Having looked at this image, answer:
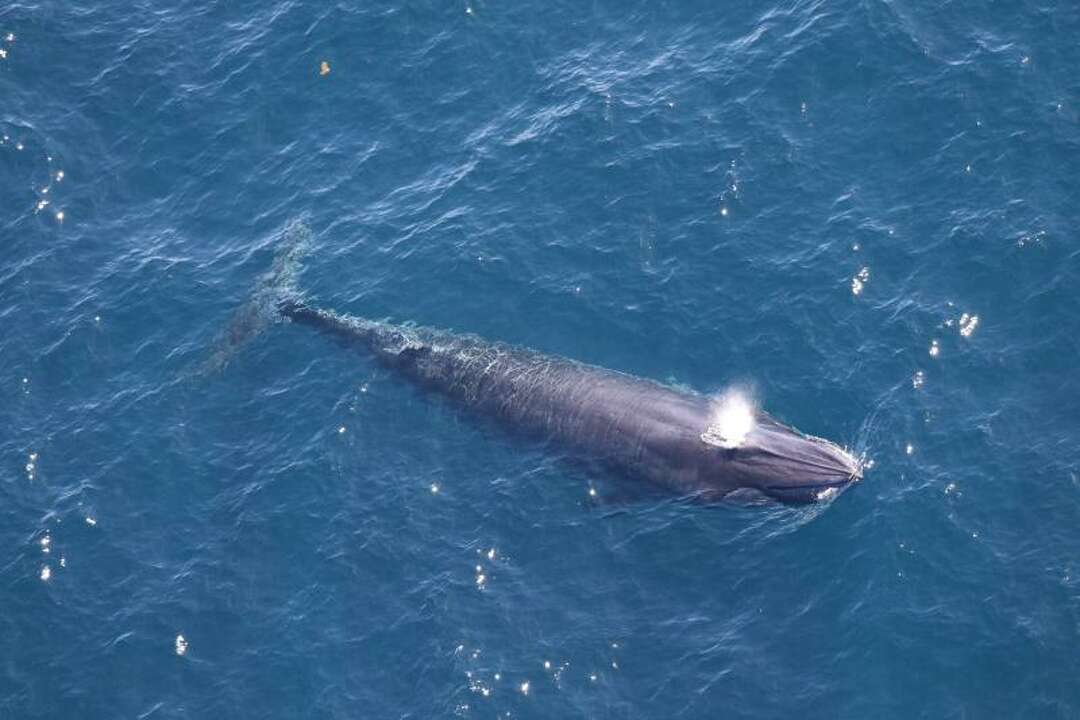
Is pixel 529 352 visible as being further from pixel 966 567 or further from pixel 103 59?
pixel 103 59

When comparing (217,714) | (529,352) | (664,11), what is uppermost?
(664,11)

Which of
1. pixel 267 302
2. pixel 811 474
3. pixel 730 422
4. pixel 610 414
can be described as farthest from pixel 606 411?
pixel 267 302

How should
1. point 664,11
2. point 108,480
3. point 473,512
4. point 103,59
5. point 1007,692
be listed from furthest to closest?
point 103,59 < point 664,11 < point 108,480 < point 473,512 < point 1007,692

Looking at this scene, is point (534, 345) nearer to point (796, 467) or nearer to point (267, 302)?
point (267, 302)

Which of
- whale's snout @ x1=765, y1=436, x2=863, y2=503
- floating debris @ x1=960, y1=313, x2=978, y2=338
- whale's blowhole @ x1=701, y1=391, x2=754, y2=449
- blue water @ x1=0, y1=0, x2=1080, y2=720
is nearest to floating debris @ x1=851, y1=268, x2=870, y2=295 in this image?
blue water @ x1=0, y1=0, x2=1080, y2=720

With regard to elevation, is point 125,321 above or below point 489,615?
above

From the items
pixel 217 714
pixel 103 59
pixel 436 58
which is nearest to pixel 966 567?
pixel 217 714

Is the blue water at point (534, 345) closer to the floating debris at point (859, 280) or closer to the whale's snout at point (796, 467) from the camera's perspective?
the floating debris at point (859, 280)

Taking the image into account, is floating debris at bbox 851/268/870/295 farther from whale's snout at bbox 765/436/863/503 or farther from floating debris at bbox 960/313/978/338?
whale's snout at bbox 765/436/863/503

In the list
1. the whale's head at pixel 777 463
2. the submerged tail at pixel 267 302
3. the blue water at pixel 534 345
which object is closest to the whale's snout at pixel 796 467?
the whale's head at pixel 777 463
